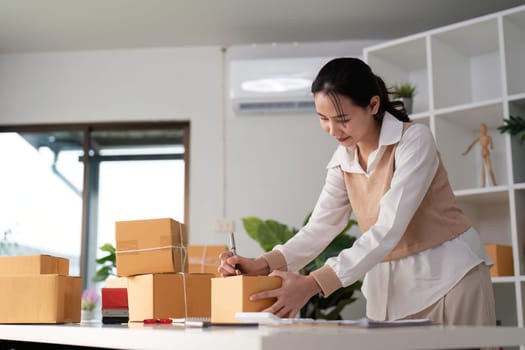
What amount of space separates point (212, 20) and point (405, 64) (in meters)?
1.14

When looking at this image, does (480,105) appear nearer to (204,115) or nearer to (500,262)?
(500,262)

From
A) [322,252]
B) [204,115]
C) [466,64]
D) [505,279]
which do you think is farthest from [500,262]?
[204,115]

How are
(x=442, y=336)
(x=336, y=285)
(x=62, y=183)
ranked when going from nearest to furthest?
(x=442, y=336), (x=336, y=285), (x=62, y=183)

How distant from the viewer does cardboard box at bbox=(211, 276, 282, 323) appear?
1.44 m

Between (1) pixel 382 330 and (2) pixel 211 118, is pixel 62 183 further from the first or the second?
(1) pixel 382 330

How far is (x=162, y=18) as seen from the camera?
4133mm

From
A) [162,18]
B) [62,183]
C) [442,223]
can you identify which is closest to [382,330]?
[442,223]

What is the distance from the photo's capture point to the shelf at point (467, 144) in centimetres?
360

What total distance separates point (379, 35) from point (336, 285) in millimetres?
3133

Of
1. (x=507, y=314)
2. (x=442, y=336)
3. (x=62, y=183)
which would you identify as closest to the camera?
(x=442, y=336)

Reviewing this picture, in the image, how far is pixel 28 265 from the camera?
6.75ft

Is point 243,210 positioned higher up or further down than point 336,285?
higher up

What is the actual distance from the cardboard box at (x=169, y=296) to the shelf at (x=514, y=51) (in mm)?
2081

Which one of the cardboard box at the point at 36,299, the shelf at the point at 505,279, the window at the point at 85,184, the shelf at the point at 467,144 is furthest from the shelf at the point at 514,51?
the cardboard box at the point at 36,299
